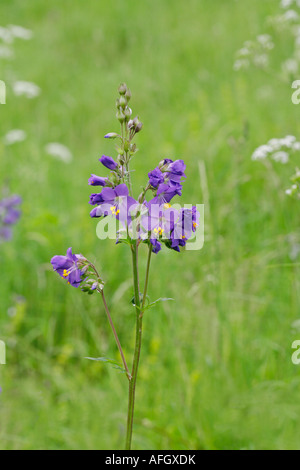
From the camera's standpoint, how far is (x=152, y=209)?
1.16 meters

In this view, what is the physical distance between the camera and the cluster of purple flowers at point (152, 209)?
3.76 feet

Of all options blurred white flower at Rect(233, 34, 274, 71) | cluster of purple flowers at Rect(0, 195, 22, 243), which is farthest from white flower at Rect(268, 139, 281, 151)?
cluster of purple flowers at Rect(0, 195, 22, 243)

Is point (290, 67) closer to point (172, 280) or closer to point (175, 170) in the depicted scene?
point (172, 280)

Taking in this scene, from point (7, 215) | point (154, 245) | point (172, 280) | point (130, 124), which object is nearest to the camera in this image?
point (154, 245)

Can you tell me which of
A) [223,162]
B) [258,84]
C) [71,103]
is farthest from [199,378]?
[71,103]

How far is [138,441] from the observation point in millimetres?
1981

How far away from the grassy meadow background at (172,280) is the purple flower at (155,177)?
41.4 inches

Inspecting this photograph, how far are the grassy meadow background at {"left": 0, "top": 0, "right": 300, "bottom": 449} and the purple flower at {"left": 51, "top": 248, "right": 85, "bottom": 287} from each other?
0.88 m

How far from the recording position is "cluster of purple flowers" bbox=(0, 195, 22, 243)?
306 cm

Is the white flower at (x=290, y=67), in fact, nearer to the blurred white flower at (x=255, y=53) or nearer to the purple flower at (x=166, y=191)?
the blurred white flower at (x=255, y=53)

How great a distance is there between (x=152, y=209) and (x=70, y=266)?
29cm

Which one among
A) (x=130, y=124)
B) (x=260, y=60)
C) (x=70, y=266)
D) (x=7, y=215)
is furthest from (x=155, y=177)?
(x=260, y=60)
